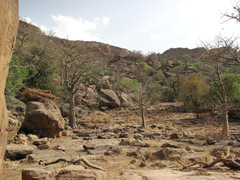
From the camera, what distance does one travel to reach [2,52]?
87.5 inches

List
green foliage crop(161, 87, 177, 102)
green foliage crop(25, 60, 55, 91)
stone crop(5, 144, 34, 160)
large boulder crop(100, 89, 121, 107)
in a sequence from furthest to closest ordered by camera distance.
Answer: green foliage crop(161, 87, 177, 102) → large boulder crop(100, 89, 121, 107) → green foliage crop(25, 60, 55, 91) → stone crop(5, 144, 34, 160)

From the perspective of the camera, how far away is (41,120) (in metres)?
9.17

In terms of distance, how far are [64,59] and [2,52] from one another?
1252 cm

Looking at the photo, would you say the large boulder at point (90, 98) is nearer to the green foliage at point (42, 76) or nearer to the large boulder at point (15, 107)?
the green foliage at point (42, 76)

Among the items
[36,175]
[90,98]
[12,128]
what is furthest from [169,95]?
[36,175]

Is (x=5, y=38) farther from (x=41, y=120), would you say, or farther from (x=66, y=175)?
(x=41, y=120)

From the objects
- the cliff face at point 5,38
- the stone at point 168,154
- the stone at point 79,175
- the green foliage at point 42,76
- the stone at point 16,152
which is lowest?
the stone at point 168,154

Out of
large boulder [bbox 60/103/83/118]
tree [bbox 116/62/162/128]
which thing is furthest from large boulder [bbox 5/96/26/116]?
large boulder [bbox 60/103/83/118]

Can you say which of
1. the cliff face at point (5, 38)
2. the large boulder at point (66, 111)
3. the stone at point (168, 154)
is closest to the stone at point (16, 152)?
the cliff face at point (5, 38)

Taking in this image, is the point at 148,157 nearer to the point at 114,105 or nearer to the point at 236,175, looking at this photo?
the point at 236,175

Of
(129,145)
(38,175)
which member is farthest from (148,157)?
(38,175)

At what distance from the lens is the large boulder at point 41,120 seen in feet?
29.9

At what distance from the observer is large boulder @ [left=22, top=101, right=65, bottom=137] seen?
9.10m

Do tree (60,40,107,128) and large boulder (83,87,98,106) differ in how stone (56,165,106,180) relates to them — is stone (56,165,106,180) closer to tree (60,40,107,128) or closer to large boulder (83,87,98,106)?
tree (60,40,107,128)
